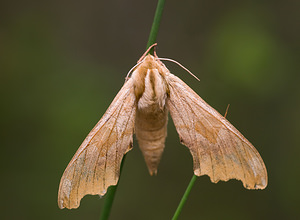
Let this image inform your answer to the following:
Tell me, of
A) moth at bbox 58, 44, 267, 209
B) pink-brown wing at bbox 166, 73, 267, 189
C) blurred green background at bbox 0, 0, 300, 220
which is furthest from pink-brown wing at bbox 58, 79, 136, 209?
blurred green background at bbox 0, 0, 300, 220

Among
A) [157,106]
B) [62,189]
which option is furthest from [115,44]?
[62,189]

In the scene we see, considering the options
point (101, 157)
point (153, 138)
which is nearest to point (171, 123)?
point (153, 138)

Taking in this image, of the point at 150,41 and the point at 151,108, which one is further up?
the point at 150,41

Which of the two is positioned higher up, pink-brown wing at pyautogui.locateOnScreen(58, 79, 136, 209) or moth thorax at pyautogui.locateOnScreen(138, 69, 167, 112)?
moth thorax at pyautogui.locateOnScreen(138, 69, 167, 112)

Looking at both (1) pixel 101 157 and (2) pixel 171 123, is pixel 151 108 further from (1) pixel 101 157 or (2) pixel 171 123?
(2) pixel 171 123

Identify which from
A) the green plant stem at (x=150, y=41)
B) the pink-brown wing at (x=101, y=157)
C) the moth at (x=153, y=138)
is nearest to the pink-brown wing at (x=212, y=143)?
the moth at (x=153, y=138)

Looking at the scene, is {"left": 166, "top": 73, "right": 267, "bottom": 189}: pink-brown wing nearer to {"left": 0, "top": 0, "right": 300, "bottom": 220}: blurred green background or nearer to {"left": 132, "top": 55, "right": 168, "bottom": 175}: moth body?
{"left": 132, "top": 55, "right": 168, "bottom": 175}: moth body
